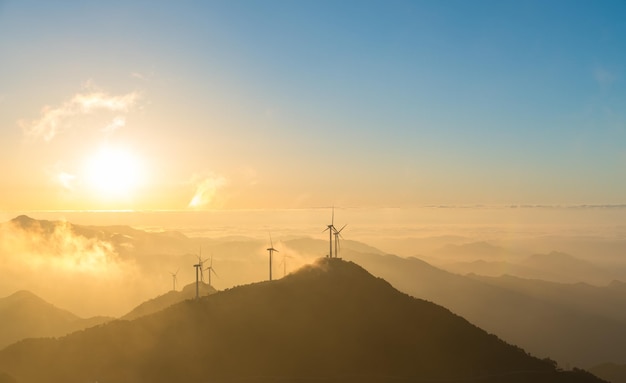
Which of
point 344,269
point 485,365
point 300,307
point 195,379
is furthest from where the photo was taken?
point 344,269

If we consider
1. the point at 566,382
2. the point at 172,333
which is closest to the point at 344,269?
the point at 172,333

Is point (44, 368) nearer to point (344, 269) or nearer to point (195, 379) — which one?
point (195, 379)

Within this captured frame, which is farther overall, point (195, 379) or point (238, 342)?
point (238, 342)

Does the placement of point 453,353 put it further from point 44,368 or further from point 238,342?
point 44,368

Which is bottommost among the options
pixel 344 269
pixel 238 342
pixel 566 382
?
pixel 566 382

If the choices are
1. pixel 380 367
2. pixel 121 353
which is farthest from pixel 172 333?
pixel 380 367

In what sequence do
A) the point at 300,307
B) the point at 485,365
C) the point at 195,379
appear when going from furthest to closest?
the point at 300,307, the point at 485,365, the point at 195,379

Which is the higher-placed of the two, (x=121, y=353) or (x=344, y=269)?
(x=344, y=269)
